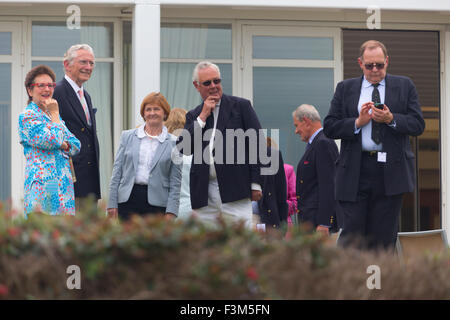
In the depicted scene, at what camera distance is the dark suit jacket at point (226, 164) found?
6.11 metres

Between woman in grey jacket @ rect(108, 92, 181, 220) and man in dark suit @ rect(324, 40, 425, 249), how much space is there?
1.35 meters

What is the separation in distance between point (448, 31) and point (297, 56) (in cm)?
224

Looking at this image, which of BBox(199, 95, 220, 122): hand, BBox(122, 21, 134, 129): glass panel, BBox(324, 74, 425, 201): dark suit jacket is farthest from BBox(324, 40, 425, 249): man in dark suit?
BBox(122, 21, 134, 129): glass panel

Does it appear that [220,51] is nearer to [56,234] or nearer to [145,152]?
[145,152]

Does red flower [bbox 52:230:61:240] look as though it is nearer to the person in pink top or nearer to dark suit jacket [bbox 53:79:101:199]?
dark suit jacket [bbox 53:79:101:199]

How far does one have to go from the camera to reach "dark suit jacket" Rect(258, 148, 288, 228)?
7.95 metres

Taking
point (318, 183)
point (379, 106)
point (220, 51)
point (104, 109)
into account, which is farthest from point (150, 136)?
point (220, 51)

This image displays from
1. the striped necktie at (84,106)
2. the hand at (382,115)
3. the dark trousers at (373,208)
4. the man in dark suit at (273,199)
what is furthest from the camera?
the man in dark suit at (273,199)

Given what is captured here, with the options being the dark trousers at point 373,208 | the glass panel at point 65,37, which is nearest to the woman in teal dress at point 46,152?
the dark trousers at point 373,208

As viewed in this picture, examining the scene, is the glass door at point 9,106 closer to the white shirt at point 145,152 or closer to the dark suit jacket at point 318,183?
the white shirt at point 145,152

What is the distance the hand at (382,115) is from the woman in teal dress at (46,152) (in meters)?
2.32

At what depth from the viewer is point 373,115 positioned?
632 centimetres

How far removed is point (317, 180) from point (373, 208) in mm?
1425

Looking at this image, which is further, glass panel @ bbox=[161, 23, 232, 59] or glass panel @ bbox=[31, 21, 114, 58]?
glass panel @ bbox=[161, 23, 232, 59]
